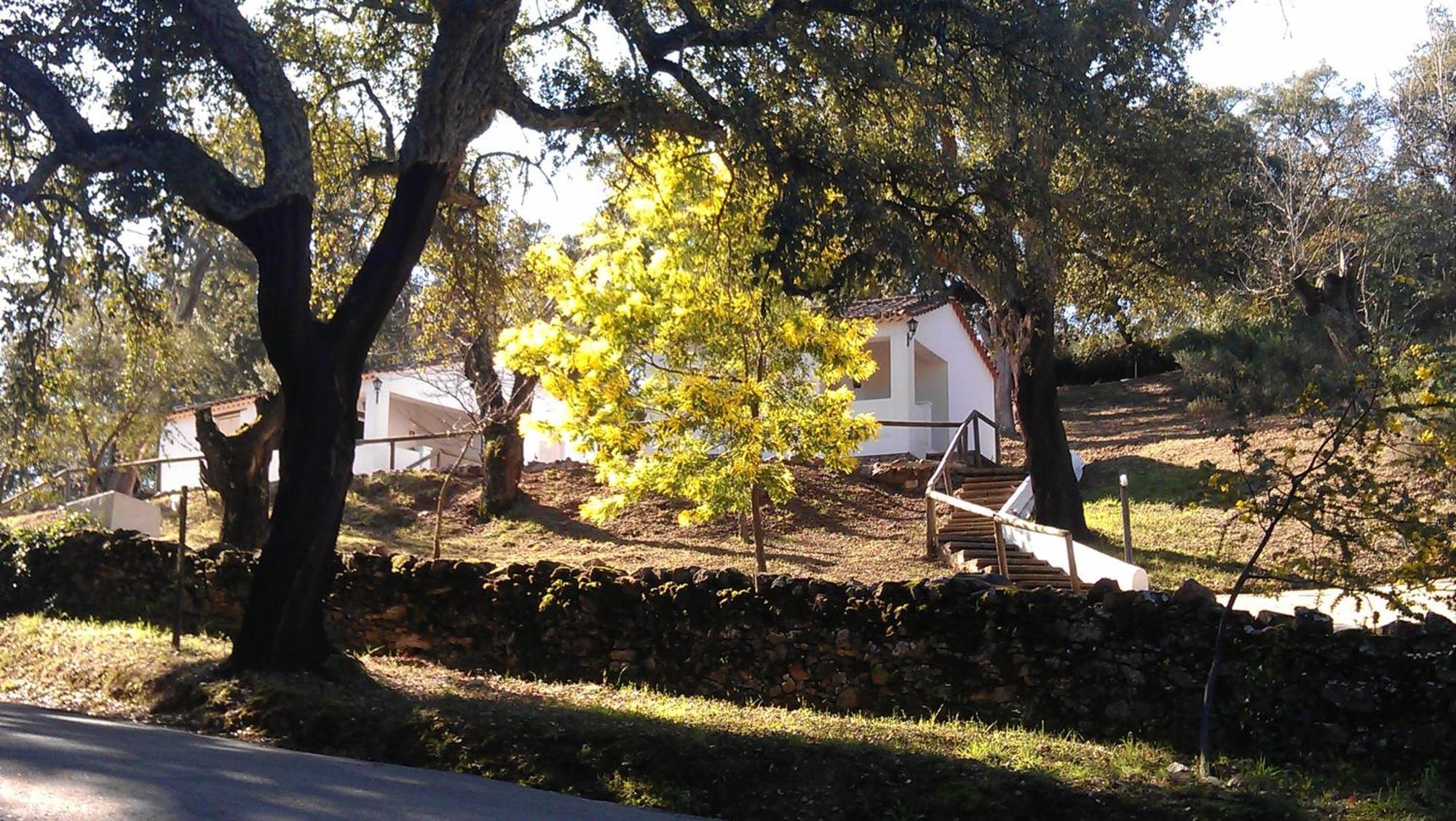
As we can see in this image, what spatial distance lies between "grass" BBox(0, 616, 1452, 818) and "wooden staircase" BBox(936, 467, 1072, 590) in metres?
5.41

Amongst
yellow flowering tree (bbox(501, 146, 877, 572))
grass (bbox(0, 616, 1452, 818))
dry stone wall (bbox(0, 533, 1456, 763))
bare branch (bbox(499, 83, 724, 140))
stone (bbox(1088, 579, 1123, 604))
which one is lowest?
grass (bbox(0, 616, 1452, 818))

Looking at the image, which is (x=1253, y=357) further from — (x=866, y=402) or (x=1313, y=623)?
(x=1313, y=623)

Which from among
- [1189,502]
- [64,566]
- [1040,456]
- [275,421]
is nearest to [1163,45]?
[1040,456]

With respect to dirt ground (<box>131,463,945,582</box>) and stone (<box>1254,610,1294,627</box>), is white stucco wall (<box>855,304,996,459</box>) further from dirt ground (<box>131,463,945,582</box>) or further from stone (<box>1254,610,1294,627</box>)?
stone (<box>1254,610,1294,627</box>)

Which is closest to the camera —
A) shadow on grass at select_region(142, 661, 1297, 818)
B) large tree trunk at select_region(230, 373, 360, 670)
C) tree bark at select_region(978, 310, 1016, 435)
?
shadow on grass at select_region(142, 661, 1297, 818)

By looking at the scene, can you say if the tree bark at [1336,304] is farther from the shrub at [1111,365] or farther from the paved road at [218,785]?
the shrub at [1111,365]

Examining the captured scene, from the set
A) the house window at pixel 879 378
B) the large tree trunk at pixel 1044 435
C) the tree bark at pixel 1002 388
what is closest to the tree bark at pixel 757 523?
the large tree trunk at pixel 1044 435

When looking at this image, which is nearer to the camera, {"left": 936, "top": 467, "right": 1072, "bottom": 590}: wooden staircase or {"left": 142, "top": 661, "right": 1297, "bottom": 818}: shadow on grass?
{"left": 142, "top": 661, "right": 1297, "bottom": 818}: shadow on grass

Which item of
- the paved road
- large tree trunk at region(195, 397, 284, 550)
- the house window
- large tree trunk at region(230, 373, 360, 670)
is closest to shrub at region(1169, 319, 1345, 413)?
the house window

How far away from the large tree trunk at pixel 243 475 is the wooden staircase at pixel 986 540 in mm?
9640

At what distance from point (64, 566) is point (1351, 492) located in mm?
14534

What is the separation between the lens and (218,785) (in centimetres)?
698

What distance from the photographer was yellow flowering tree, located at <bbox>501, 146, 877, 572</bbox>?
15.6 m

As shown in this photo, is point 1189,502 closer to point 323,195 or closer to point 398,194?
point 398,194
